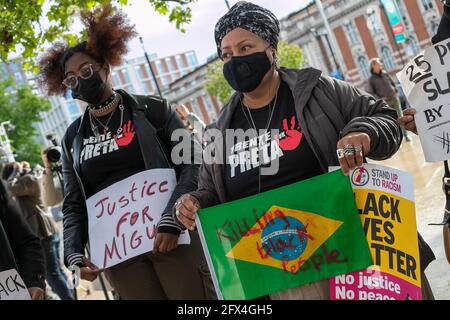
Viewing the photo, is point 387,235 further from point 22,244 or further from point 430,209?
point 430,209

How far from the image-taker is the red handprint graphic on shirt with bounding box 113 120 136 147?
3.50 meters

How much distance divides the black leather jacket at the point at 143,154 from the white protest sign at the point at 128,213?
3.2 inches

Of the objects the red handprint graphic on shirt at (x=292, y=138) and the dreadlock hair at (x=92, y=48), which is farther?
the dreadlock hair at (x=92, y=48)

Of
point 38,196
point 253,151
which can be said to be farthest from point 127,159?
point 38,196

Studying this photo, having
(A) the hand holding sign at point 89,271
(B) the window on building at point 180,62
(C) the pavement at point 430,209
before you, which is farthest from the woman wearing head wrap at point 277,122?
(B) the window on building at point 180,62

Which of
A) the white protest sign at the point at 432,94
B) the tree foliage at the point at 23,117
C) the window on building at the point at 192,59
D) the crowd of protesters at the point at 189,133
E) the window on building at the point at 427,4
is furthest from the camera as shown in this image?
the window on building at the point at 192,59

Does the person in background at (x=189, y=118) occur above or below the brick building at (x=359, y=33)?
below

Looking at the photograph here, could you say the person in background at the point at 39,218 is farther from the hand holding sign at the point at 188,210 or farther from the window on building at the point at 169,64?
the window on building at the point at 169,64

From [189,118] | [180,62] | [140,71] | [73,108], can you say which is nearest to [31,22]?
[189,118]

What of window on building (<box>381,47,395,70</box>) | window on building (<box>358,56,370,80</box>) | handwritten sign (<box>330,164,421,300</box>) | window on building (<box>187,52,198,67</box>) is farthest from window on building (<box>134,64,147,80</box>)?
handwritten sign (<box>330,164,421,300</box>)

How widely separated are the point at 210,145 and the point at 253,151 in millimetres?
293

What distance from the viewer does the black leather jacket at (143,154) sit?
11.4 feet

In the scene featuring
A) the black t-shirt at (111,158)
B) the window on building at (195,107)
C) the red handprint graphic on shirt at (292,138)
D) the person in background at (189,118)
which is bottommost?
the red handprint graphic on shirt at (292,138)
